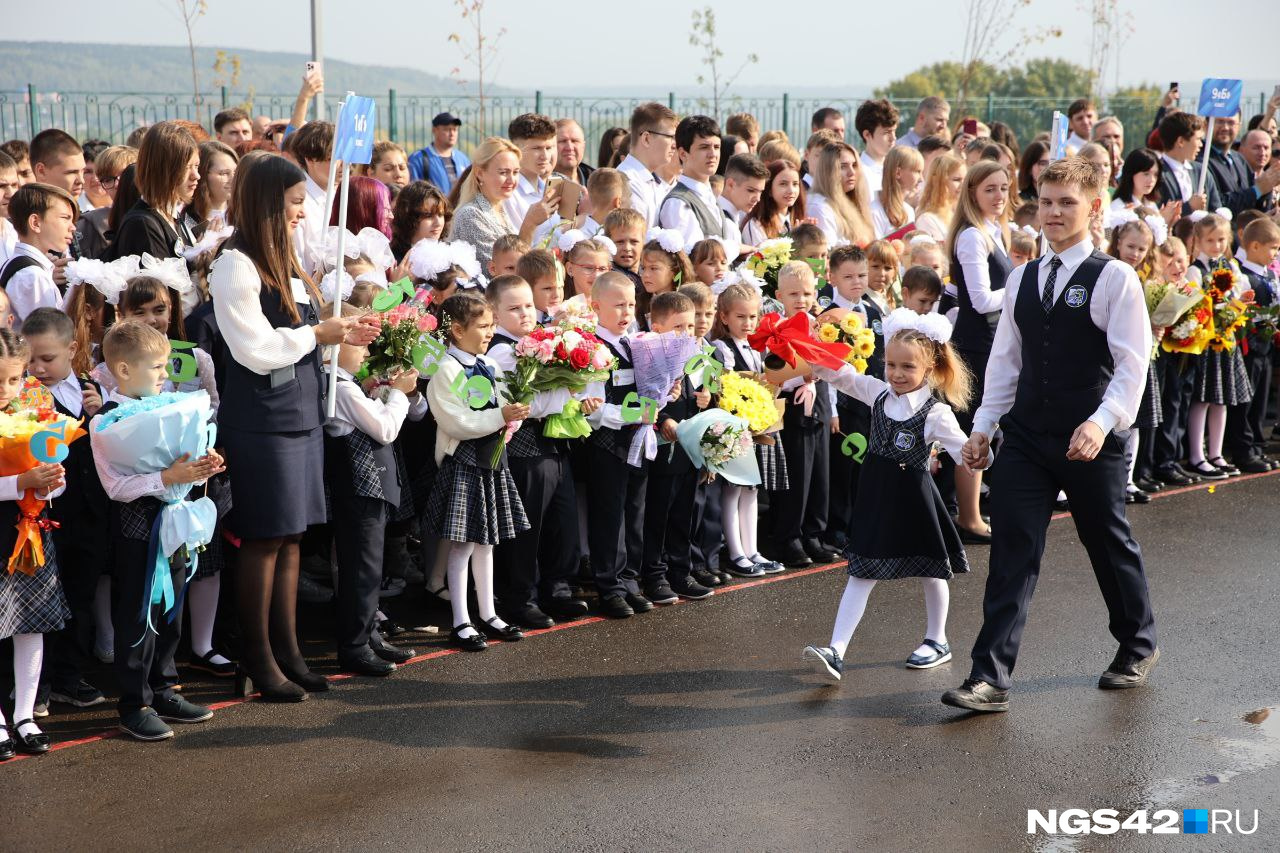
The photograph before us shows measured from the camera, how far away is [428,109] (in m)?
18.0

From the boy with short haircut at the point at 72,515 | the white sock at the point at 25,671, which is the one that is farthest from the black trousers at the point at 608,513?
the white sock at the point at 25,671

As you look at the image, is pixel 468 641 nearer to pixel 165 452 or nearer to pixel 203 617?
pixel 203 617

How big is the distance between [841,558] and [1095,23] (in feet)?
63.1

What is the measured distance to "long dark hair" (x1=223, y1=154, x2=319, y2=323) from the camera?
5.69m

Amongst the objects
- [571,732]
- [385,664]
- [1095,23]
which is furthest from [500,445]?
[1095,23]

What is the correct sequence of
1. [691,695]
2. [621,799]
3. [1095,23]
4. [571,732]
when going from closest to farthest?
1. [621,799]
2. [571,732]
3. [691,695]
4. [1095,23]

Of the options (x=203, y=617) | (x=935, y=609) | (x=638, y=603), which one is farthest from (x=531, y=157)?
(x=935, y=609)

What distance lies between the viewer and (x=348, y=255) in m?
7.17

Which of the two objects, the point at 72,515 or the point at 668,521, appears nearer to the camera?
the point at 72,515

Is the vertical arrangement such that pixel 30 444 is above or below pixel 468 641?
above

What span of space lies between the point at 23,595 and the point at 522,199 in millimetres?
4555

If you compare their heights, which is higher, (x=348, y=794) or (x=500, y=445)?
(x=500, y=445)

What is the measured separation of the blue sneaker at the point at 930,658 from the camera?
647 cm

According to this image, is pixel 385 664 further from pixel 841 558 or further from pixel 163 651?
pixel 841 558
